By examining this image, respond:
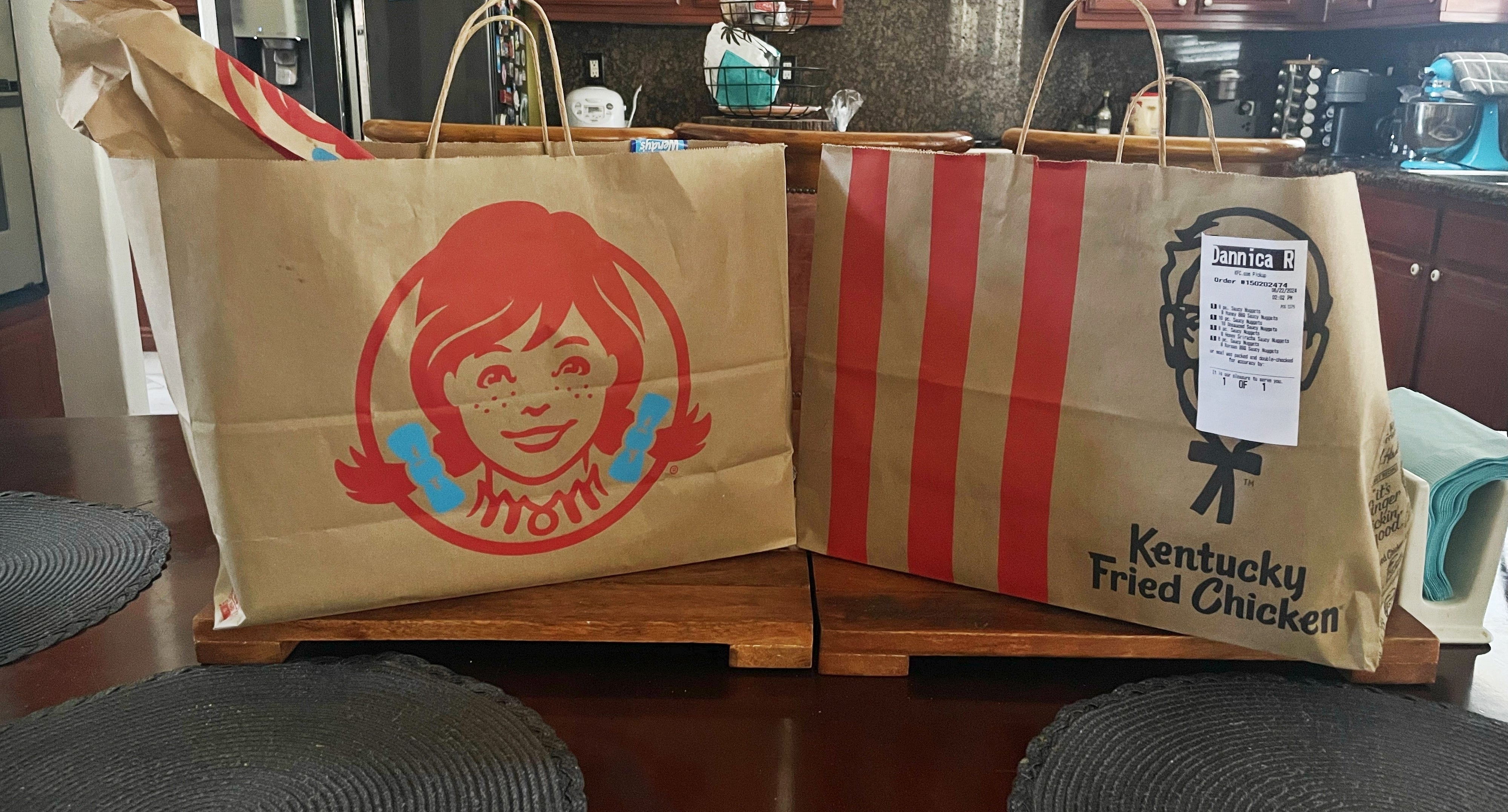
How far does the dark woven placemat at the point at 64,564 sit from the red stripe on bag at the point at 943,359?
0.58 metres

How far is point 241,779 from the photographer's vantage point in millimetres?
562

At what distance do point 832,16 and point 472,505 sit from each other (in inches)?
142

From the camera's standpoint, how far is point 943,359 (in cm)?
79

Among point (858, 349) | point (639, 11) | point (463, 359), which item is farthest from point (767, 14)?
point (463, 359)

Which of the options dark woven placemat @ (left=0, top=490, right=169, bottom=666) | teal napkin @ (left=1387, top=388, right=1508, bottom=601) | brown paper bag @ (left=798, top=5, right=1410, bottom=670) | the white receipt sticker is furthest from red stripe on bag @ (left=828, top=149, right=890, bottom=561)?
dark woven placemat @ (left=0, top=490, right=169, bottom=666)

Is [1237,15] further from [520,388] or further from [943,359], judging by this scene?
[520,388]

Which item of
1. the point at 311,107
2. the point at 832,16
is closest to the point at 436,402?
the point at 311,107

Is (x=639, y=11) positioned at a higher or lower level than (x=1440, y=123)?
higher

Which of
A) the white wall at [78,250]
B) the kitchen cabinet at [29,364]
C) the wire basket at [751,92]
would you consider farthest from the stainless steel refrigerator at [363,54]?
the wire basket at [751,92]

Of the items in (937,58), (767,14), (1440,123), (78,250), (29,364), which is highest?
(767,14)

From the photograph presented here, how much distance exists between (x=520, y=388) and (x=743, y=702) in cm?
27

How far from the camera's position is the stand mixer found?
111 inches

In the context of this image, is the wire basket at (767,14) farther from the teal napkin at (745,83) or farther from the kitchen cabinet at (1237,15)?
the kitchen cabinet at (1237,15)

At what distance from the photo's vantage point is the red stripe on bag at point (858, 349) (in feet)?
2.63
